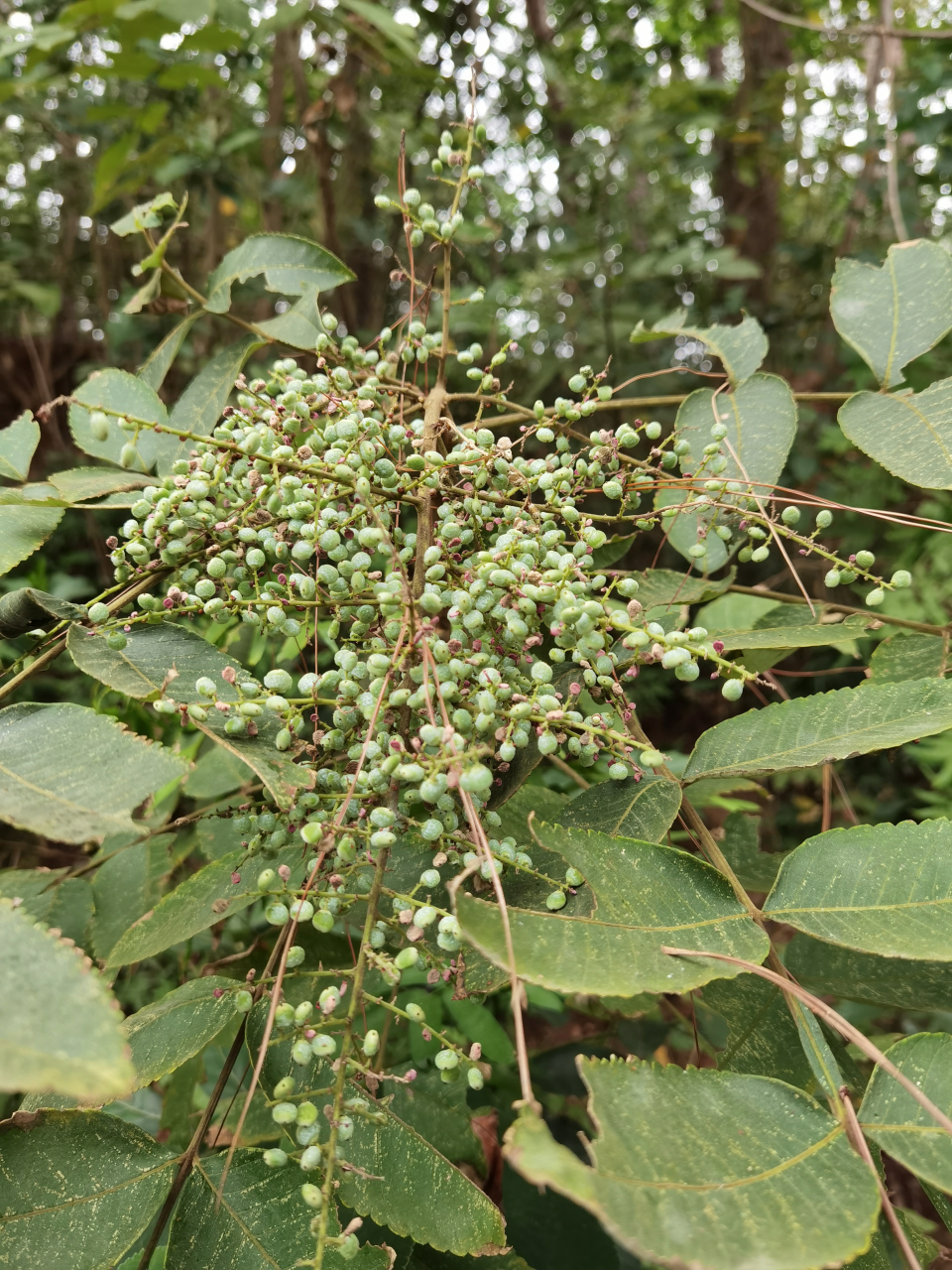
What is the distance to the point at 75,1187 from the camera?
0.49 m

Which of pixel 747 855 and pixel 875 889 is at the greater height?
pixel 875 889

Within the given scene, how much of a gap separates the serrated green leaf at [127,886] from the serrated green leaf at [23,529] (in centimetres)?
33

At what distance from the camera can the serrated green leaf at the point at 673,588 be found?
729 mm

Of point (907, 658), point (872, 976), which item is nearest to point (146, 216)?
point (907, 658)

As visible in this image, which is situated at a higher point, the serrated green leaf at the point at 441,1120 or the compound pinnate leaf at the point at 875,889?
the compound pinnate leaf at the point at 875,889

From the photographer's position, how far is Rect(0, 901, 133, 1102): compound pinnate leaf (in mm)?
297

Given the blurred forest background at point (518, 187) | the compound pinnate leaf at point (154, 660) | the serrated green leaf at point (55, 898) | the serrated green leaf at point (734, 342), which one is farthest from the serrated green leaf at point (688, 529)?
the blurred forest background at point (518, 187)

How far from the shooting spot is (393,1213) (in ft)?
1.59

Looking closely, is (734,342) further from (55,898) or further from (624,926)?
(55,898)

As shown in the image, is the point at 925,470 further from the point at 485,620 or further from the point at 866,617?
the point at 485,620

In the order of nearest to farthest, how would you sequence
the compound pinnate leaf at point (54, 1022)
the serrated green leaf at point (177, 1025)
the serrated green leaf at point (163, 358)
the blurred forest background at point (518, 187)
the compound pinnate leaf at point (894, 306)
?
the compound pinnate leaf at point (54, 1022) → the serrated green leaf at point (177, 1025) → the compound pinnate leaf at point (894, 306) → the serrated green leaf at point (163, 358) → the blurred forest background at point (518, 187)

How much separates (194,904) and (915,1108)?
0.47 meters

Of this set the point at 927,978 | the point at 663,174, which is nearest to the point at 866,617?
the point at 927,978

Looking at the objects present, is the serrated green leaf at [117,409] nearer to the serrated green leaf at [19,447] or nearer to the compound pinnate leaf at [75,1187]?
the serrated green leaf at [19,447]
